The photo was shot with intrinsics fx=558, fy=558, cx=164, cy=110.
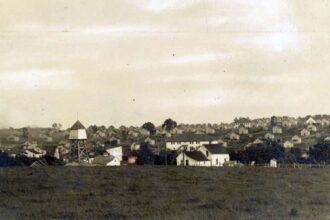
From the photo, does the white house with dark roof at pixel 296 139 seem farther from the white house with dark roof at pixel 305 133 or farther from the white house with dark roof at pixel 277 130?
the white house with dark roof at pixel 277 130

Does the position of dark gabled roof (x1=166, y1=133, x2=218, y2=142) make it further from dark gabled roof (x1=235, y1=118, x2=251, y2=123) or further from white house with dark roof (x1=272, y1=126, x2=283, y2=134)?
white house with dark roof (x1=272, y1=126, x2=283, y2=134)

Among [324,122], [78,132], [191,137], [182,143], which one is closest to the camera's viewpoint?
[324,122]

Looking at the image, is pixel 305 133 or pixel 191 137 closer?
pixel 305 133

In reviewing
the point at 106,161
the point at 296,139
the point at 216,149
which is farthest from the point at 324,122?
the point at 106,161

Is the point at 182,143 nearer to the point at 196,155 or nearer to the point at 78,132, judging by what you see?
the point at 196,155

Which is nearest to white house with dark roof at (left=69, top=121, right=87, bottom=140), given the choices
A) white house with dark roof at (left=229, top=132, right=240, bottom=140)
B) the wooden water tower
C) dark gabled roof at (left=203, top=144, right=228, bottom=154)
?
the wooden water tower

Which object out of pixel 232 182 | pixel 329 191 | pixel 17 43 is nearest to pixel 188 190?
pixel 232 182

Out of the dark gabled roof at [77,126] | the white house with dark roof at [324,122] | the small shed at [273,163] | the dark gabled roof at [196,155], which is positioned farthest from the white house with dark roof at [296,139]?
the dark gabled roof at [77,126]
